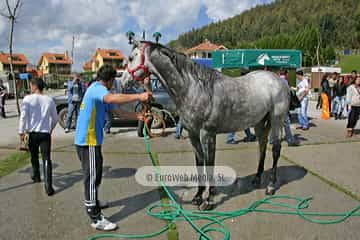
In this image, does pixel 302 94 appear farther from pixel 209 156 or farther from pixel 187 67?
pixel 187 67

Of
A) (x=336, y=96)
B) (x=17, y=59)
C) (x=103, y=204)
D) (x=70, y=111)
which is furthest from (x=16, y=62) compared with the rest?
(x=103, y=204)

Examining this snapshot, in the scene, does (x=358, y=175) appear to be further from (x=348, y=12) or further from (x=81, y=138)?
(x=348, y=12)

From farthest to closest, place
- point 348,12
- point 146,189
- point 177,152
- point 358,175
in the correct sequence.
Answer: point 348,12
point 177,152
point 358,175
point 146,189

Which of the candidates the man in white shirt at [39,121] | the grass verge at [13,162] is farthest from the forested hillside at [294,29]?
the man in white shirt at [39,121]

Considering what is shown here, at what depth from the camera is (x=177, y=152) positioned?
22.4 ft

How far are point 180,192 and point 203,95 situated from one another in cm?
166

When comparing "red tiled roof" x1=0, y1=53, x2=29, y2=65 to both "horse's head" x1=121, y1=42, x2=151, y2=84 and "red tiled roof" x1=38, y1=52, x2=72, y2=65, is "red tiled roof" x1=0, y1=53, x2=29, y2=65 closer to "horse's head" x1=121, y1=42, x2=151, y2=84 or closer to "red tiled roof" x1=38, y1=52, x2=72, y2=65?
"red tiled roof" x1=38, y1=52, x2=72, y2=65

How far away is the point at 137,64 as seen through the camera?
349cm

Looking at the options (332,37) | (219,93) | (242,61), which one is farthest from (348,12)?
(219,93)

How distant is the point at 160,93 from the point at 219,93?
21.7 ft

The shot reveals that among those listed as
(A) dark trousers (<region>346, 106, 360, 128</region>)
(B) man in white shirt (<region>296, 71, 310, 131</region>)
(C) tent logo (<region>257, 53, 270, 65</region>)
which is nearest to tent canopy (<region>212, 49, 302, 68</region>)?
(C) tent logo (<region>257, 53, 270, 65</region>)

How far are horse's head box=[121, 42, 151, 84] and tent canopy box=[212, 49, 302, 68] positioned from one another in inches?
347

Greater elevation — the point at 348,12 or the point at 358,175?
the point at 348,12

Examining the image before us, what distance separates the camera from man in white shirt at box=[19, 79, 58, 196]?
4309 mm
